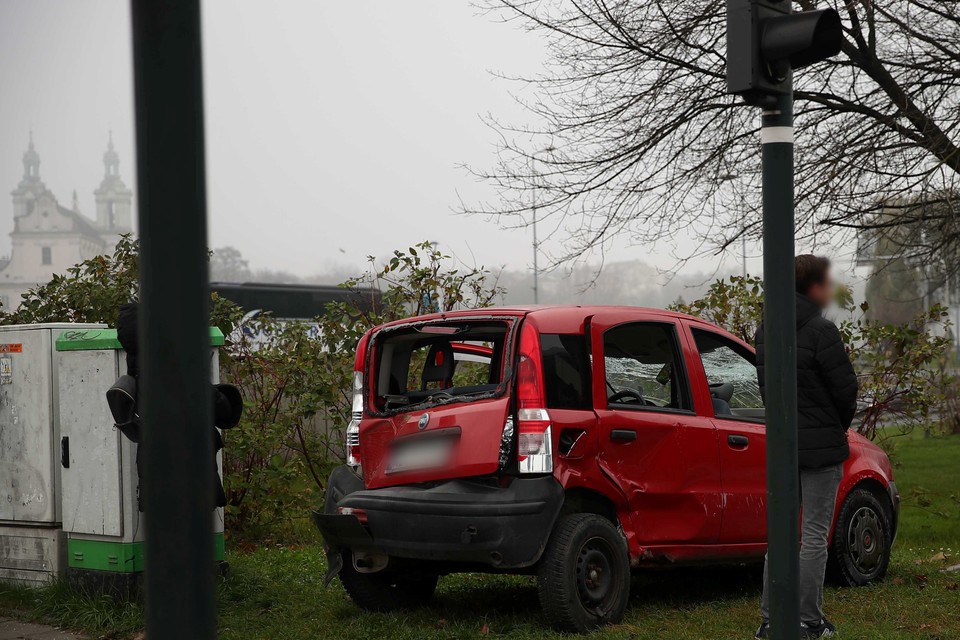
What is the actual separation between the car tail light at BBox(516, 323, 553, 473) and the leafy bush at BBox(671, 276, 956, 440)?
17.6 ft

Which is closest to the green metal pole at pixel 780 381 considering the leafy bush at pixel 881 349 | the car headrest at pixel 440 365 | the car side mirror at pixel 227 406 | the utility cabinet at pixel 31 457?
the car headrest at pixel 440 365

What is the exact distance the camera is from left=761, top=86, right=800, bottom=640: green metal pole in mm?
3920

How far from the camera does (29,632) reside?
6.80 meters

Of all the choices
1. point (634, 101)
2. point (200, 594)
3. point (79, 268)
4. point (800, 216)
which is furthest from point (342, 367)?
point (200, 594)

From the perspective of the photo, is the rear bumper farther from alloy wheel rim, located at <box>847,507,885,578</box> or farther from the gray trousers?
alloy wheel rim, located at <box>847,507,885,578</box>

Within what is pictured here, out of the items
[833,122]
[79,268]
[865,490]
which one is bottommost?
[865,490]

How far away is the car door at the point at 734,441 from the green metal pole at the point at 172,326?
5.34 meters

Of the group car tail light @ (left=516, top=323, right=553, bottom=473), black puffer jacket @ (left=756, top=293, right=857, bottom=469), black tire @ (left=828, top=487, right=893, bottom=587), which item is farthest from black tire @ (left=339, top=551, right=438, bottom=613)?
black tire @ (left=828, top=487, right=893, bottom=587)

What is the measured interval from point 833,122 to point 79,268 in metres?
7.71

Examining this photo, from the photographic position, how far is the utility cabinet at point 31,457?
25.5ft

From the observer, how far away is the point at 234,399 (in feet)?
23.0

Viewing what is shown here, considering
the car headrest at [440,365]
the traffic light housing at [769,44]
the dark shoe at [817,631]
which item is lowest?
the dark shoe at [817,631]

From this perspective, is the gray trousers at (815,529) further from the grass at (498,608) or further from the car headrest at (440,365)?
the car headrest at (440,365)

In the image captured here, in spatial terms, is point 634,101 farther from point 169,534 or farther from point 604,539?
point 169,534
